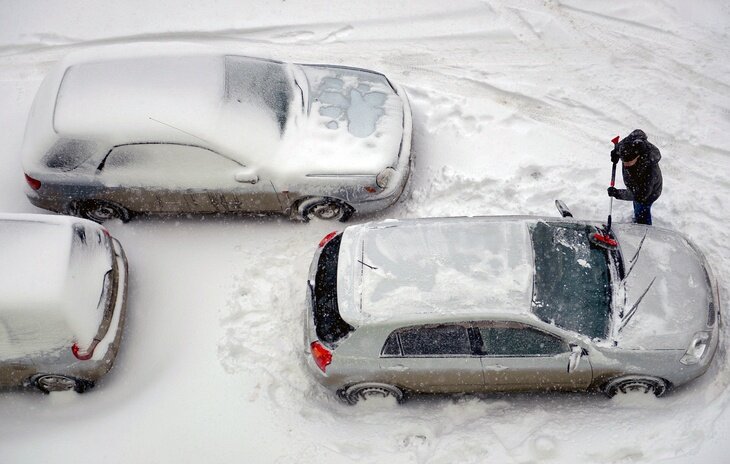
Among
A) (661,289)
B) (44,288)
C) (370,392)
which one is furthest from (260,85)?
(661,289)

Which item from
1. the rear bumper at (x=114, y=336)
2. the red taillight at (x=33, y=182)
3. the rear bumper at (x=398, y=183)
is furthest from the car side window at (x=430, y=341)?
the red taillight at (x=33, y=182)

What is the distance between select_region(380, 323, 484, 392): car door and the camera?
231 inches

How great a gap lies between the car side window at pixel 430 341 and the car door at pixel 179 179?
2.55 metres

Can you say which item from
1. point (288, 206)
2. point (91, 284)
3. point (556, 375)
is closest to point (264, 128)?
point (288, 206)

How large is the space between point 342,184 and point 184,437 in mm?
3210

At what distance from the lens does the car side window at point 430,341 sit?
5844 mm

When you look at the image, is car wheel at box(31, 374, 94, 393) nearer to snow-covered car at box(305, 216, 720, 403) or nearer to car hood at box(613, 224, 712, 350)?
snow-covered car at box(305, 216, 720, 403)

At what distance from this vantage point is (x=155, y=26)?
982cm

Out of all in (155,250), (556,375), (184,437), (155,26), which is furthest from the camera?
(155,26)

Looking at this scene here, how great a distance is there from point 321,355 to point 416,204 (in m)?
2.62

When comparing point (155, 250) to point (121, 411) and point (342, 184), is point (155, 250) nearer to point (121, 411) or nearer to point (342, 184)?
point (121, 411)

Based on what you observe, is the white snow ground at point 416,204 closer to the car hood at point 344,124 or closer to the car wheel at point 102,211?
the car wheel at point 102,211

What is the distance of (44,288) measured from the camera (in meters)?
6.32

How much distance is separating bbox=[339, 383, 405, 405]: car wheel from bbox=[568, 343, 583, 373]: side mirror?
1.65m
